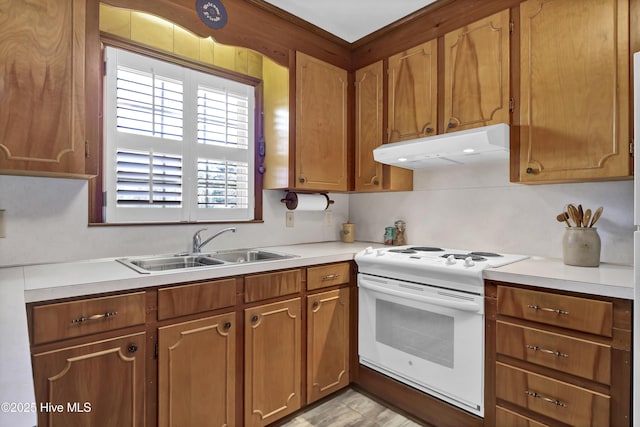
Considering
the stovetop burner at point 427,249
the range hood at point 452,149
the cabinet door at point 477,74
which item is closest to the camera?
the range hood at point 452,149

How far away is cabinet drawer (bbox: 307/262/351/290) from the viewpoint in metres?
1.98

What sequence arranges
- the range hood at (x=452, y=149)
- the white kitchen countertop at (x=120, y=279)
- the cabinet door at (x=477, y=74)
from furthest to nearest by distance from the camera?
the cabinet door at (x=477, y=74), the range hood at (x=452, y=149), the white kitchen countertop at (x=120, y=279)

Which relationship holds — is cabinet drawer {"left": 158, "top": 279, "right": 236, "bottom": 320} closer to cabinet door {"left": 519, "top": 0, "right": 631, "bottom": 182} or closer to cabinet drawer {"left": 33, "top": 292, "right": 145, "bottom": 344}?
cabinet drawer {"left": 33, "top": 292, "right": 145, "bottom": 344}

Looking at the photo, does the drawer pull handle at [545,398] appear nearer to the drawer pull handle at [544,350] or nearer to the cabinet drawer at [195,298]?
the drawer pull handle at [544,350]

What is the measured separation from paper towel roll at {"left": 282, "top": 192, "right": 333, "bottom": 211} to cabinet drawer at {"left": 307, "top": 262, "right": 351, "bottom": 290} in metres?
0.56

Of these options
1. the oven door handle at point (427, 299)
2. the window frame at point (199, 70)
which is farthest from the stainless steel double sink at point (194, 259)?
the oven door handle at point (427, 299)

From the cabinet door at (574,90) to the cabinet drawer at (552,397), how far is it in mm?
931

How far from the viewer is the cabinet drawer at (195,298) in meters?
1.44

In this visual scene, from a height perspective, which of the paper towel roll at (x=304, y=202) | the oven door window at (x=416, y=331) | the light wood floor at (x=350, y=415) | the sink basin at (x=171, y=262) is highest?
the paper towel roll at (x=304, y=202)

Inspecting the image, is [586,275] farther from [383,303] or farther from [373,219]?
[373,219]

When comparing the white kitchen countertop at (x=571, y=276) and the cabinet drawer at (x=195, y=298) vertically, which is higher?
the white kitchen countertop at (x=571, y=276)

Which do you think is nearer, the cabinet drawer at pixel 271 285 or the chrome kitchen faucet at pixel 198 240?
the cabinet drawer at pixel 271 285

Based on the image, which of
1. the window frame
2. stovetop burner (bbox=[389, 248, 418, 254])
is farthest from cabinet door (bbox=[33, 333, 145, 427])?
stovetop burner (bbox=[389, 248, 418, 254])

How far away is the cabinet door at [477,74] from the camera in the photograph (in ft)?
6.16
